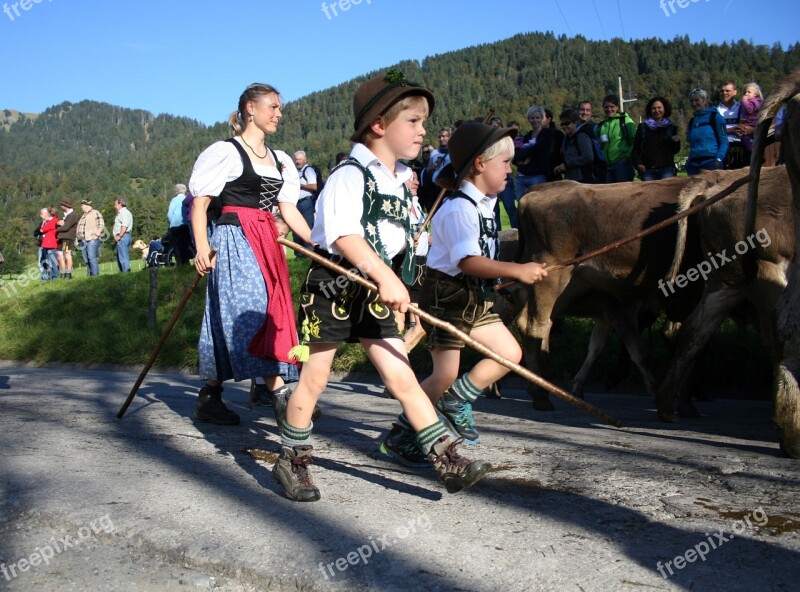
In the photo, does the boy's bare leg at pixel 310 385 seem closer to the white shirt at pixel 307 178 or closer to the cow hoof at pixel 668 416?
the cow hoof at pixel 668 416

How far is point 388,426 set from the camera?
227 inches

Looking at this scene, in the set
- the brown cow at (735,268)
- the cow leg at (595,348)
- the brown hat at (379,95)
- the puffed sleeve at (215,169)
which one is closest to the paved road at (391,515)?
the brown cow at (735,268)

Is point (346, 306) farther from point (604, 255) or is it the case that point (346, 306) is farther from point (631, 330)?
point (631, 330)

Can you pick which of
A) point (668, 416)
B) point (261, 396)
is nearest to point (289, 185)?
point (261, 396)

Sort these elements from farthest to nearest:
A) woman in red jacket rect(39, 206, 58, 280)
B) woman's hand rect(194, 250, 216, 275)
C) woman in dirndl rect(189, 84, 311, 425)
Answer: woman in red jacket rect(39, 206, 58, 280) → woman in dirndl rect(189, 84, 311, 425) → woman's hand rect(194, 250, 216, 275)

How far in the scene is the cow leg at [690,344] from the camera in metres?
6.03

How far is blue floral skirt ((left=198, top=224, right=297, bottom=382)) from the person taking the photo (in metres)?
5.57

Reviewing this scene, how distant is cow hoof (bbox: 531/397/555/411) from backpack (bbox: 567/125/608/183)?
4.34m

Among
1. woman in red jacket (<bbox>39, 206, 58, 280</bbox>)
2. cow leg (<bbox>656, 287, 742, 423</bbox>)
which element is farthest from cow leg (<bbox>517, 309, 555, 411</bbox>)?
woman in red jacket (<bbox>39, 206, 58, 280</bbox>)

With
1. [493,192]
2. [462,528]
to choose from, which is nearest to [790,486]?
[462,528]

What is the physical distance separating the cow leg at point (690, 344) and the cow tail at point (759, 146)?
15.1 inches

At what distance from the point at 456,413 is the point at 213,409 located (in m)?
1.77

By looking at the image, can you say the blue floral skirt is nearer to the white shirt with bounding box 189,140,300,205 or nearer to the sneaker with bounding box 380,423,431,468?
the white shirt with bounding box 189,140,300,205

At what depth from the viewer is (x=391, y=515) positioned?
11.6 feet
